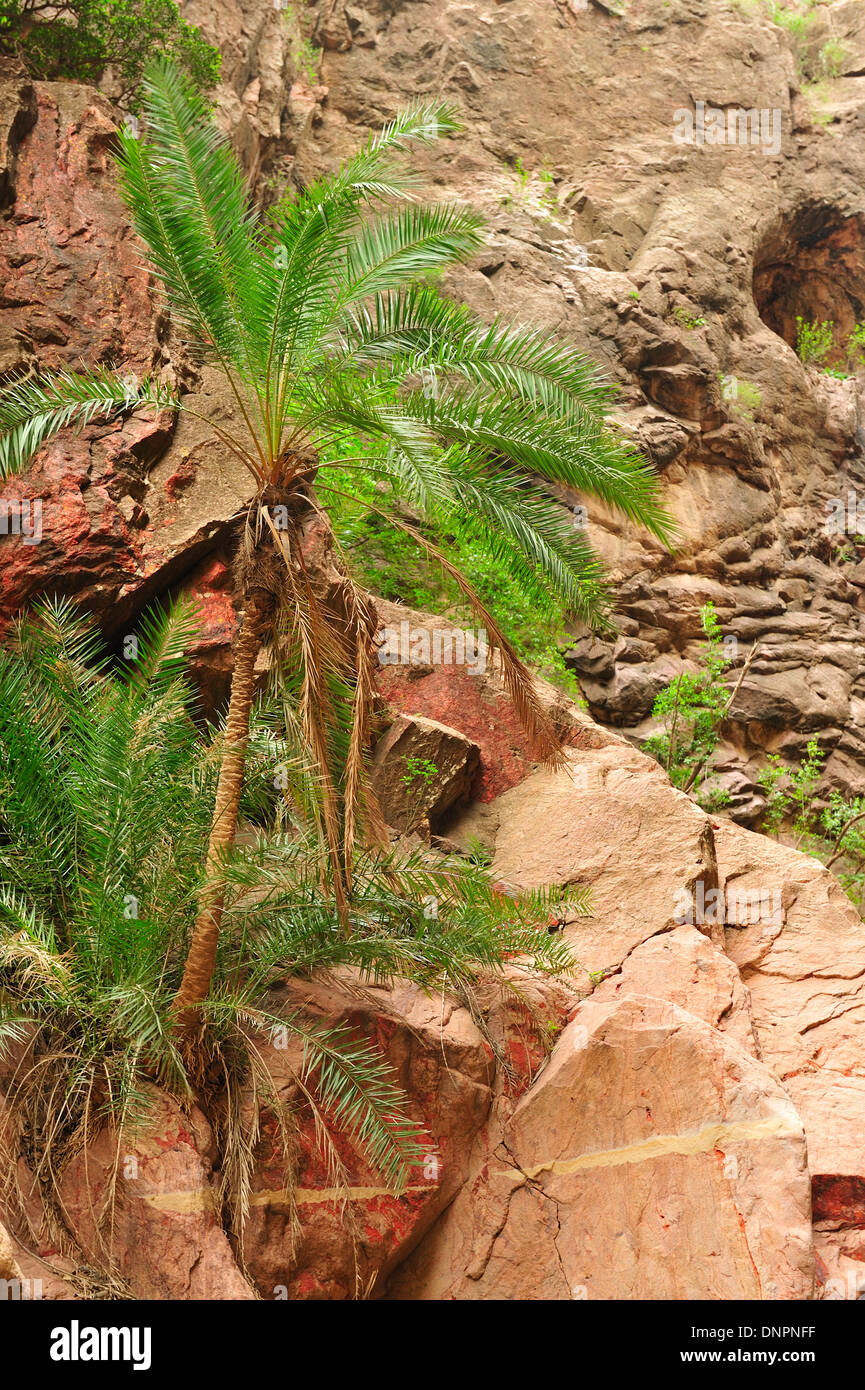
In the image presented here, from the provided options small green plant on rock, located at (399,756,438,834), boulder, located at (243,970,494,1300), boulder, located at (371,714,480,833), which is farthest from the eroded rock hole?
boulder, located at (243,970,494,1300)

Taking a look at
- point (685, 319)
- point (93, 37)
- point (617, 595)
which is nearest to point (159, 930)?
point (93, 37)

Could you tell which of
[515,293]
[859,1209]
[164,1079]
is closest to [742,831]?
[859,1209]

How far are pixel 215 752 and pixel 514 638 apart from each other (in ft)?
18.5

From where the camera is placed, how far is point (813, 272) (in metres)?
19.2

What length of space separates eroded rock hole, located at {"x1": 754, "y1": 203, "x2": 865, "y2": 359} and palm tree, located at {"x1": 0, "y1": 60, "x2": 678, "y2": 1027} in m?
13.1

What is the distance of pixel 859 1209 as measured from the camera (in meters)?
6.92

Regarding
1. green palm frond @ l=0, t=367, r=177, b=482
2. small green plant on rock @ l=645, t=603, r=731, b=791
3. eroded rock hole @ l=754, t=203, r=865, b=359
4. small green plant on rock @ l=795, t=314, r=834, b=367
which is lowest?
small green plant on rock @ l=645, t=603, r=731, b=791

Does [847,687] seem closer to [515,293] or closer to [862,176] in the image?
[515,293]

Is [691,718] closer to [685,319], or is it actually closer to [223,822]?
[685,319]

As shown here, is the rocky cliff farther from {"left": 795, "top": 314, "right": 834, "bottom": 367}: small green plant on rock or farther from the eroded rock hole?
{"left": 795, "top": 314, "right": 834, "bottom": 367}: small green plant on rock

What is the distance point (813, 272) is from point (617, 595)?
8.34 meters

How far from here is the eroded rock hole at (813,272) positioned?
724 inches

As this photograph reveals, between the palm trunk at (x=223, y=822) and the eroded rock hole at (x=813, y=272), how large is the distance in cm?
1489

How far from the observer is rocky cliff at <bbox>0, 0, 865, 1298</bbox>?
6.68m
